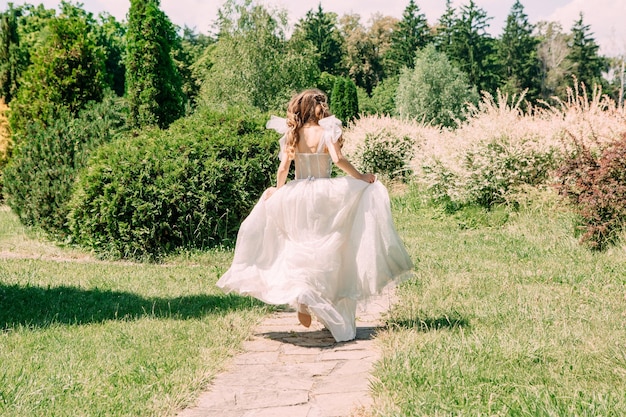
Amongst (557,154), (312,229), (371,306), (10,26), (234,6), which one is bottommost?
(371,306)

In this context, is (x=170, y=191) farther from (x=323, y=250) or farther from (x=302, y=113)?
(x=323, y=250)

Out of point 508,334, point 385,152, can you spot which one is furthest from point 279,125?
point 385,152

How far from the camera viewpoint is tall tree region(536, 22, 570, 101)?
5312cm

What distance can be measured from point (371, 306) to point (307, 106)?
2351 mm

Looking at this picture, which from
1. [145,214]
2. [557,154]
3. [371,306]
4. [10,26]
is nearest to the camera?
Result: [371,306]

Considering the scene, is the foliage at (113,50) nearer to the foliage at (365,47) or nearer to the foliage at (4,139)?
the foliage at (365,47)

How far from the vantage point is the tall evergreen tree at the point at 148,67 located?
16078 millimetres

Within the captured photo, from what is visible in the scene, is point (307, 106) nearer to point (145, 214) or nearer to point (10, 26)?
point (145, 214)

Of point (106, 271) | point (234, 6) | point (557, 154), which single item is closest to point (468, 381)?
point (106, 271)

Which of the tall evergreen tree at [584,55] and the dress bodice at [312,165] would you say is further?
the tall evergreen tree at [584,55]

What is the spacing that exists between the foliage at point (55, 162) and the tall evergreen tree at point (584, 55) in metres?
48.4

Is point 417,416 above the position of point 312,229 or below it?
below

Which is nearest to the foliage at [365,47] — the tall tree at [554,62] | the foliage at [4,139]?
the tall tree at [554,62]

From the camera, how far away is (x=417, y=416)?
3.22 metres
